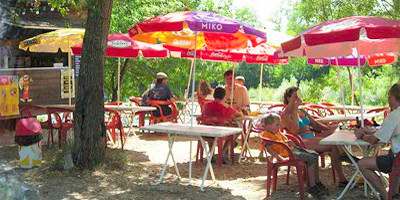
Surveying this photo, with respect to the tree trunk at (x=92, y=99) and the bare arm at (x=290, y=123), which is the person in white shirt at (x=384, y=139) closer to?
the bare arm at (x=290, y=123)

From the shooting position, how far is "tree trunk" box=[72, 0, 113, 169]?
801 centimetres

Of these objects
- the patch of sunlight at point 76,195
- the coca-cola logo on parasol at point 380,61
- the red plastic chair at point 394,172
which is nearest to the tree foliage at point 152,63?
the coca-cola logo on parasol at point 380,61

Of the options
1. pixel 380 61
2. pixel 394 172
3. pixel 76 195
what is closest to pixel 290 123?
pixel 394 172

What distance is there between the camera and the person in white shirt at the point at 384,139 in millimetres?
5695

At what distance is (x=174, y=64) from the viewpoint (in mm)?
19578

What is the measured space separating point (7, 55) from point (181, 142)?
606 centimetres

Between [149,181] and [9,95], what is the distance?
676 cm

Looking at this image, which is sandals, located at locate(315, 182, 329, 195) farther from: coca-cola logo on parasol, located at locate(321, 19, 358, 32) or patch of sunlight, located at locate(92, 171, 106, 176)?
patch of sunlight, located at locate(92, 171, 106, 176)

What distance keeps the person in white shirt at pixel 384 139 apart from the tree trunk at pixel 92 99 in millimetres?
3726

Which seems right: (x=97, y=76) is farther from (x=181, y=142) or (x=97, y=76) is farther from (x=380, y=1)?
(x=380, y=1)

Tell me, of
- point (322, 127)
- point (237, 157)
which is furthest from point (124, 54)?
point (322, 127)

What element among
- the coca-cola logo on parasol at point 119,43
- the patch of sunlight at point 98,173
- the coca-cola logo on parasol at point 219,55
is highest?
the coca-cola logo on parasol at point 119,43

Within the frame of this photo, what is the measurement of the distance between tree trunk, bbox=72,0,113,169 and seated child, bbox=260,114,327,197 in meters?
2.62

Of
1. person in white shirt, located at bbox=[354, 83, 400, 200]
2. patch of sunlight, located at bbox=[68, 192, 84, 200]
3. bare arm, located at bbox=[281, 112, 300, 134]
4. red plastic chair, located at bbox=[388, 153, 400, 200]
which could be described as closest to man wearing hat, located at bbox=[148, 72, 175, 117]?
bare arm, located at bbox=[281, 112, 300, 134]
